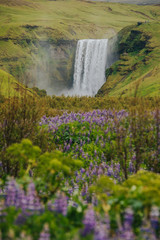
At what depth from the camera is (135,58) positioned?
52500 millimetres

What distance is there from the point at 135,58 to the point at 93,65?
11.4 metres

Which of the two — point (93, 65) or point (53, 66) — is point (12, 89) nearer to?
point (93, 65)

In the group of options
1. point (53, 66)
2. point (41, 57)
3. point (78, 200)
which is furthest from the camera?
point (53, 66)

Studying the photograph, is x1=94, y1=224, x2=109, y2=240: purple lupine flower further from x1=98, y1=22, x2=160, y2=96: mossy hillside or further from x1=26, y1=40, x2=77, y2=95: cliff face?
x1=26, y1=40, x2=77, y2=95: cliff face

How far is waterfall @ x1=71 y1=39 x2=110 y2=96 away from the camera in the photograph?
59719 millimetres

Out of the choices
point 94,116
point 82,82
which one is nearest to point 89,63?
point 82,82

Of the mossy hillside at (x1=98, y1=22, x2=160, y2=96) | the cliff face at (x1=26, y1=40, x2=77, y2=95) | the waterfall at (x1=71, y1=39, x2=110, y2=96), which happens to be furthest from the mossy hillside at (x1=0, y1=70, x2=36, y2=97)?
the cliff face at (x1=26, y1=40, x2=77, y2=95)

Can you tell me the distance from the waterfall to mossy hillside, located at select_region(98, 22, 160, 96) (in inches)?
179

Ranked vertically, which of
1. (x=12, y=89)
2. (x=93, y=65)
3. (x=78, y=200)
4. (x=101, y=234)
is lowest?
(x=101, y=234)

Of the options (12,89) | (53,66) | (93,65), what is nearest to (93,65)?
(93,65)

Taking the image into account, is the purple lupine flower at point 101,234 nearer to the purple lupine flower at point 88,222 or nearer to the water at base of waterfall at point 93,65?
the purple lupine flower at point 88,222

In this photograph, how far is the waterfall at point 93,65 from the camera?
5972 cm

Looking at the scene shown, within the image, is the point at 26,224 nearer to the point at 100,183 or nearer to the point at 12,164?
the point at 100,183

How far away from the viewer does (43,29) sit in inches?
3474
